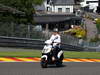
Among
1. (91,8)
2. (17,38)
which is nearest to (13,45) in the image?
(17,38)

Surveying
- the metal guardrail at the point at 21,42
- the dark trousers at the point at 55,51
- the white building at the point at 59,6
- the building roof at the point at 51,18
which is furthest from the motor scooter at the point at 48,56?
the white building at the point at 59,6

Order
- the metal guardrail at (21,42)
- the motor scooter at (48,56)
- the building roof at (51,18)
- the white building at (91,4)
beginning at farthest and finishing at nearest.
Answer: the white building at (91,4) → the building roof at (51,18) → the metal guardrail at (21,42) → the motor scooter at (48,56)

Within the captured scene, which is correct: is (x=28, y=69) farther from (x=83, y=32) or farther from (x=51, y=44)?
(x=83, y=32)

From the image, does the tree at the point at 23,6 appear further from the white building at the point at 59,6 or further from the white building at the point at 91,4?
the white building at the point at 91,4

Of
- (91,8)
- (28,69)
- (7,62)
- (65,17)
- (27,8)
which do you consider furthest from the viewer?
(91,8)

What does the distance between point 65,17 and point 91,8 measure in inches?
1659

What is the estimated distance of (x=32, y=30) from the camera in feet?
108

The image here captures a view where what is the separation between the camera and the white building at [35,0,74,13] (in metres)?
126

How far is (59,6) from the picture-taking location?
126875 millimetres

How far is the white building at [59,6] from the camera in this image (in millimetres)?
126438

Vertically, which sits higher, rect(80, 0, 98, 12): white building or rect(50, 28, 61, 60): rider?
rect(50, 28, 61, 60): rider

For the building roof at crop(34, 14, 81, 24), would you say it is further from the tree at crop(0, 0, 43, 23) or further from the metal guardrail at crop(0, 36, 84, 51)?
the metal guardrail at crop(0, 36, 84, 51)

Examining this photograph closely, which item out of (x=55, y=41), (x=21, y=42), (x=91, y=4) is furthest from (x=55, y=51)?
(x=91, y=4)

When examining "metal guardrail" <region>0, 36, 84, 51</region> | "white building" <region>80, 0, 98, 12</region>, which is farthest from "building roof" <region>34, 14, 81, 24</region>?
"metal guardrail" <region>0, 36, 84, 51</region>
